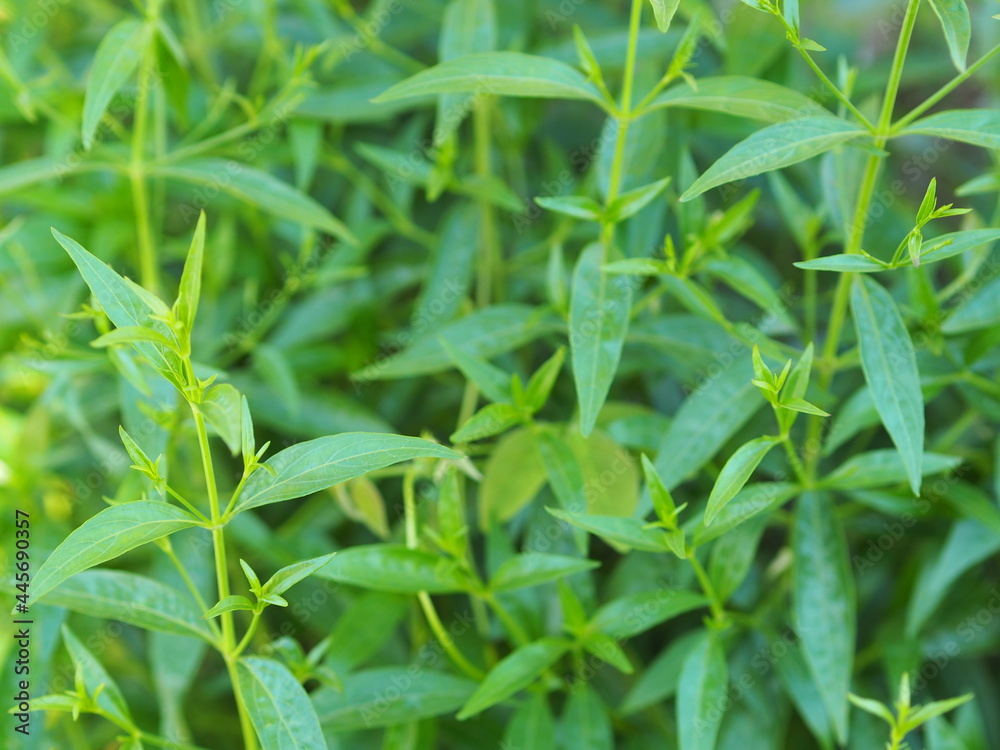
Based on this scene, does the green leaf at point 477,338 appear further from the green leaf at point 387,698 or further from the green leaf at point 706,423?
the green leaf at point 387,698

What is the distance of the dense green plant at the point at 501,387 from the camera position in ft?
2.39

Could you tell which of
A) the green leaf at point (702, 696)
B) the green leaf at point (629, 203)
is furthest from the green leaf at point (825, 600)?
the green leaf at point (629, 203)

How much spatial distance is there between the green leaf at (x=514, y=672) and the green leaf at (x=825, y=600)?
0.23m

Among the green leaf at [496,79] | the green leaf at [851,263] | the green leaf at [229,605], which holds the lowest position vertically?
the green leaf at [229,605]

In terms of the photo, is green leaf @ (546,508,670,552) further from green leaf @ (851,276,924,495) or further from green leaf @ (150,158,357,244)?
green leaf @ (150,158,357,244)

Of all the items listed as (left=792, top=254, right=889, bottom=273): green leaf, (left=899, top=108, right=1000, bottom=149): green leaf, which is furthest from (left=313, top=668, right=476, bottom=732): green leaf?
(left=899, top=108, right=1000, bottom=149): green leaf

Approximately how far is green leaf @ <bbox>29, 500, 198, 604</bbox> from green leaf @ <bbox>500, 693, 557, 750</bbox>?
0.41 meters

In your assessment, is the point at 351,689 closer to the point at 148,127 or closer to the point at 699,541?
the point at 699,541

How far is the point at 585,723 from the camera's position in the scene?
0.93 meters

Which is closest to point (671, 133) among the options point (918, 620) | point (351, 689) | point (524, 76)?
point (524, 76)

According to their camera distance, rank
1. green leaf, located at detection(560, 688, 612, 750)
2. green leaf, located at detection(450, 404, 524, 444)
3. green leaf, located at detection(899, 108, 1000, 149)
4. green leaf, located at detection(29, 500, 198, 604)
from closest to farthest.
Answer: green leaf, located at detection(29, 500, 198, 604)
green leaf, located at detection(899, 108, 1000, 149)
green leaf, located at detection(450, 404, 524, 444)
green leaf, located at detection(560, 688, 612, 750)

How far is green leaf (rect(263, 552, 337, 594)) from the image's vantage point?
64 cm

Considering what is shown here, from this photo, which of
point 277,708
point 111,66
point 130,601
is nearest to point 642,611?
point 277,708

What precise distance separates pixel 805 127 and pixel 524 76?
227 millimetres
